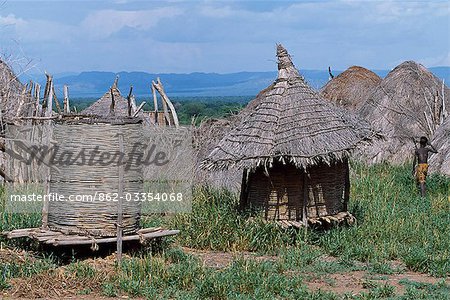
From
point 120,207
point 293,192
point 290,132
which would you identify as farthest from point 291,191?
point 120,207

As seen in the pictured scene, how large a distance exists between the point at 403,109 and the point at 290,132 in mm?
9537

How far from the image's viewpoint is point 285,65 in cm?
891

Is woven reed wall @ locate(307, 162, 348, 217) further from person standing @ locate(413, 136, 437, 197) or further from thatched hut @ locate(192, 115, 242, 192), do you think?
person standing @ locate(413, 136, 437, 197)

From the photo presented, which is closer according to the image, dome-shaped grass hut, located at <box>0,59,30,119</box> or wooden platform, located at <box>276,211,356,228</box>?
wooden platform, located at <box>276,211,356,228</box>

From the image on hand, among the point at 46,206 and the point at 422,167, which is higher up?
the point at 422,167

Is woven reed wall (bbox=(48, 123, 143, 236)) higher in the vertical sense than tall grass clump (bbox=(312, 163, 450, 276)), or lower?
higher

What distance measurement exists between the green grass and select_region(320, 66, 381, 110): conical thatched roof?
26.6 feet

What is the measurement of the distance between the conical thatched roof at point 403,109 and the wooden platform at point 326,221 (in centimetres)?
758

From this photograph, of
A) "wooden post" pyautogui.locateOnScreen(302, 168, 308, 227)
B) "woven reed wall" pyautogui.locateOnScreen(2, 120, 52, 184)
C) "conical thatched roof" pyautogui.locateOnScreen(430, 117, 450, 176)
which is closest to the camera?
"wooden post" pyautogui.locateOnScreen(302, 168, 308, 227)

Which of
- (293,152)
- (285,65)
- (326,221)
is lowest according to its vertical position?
(326,221)

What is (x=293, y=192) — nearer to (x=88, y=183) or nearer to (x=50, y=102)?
(x=88, y=183)

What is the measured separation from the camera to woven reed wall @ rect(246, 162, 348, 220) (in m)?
8.26

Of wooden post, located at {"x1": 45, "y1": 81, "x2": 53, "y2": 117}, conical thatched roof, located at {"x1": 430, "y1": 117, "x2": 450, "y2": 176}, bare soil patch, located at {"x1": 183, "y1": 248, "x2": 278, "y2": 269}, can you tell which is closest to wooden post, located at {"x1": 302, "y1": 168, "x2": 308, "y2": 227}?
bare soil patch, located at {"x1": 183, "y1": 248, "x2": 278, "y2": 269}

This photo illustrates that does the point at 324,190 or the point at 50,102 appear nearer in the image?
the point at 324,190
